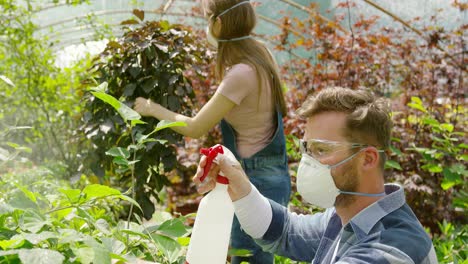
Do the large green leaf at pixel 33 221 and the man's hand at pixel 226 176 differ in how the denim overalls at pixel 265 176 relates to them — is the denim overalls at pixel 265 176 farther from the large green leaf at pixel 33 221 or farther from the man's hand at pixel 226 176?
the large green leaf at pixel 33 221

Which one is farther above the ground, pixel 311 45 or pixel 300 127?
pixel 311 45

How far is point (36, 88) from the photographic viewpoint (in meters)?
5.32

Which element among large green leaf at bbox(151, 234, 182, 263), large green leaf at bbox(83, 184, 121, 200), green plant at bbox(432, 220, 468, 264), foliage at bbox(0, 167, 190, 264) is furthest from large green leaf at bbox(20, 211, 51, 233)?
green plant at bbox(432, 220, 468, 264)

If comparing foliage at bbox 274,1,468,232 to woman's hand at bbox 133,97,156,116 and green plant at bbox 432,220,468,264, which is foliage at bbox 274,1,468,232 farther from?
woman's hand at bbox 133,97,156,116

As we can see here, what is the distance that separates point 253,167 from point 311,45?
2.78 m

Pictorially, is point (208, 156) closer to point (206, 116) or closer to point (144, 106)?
point (206, 116)

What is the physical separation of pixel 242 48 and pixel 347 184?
1192 millimetres

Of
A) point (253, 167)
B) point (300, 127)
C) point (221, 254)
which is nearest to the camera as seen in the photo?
point (221, 254)

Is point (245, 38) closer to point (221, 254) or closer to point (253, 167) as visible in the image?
point (253, 167)

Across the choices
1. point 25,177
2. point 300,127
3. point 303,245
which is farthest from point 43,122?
point 303,245

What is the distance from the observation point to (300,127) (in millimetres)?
4605

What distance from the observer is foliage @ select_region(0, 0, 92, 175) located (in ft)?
17.1

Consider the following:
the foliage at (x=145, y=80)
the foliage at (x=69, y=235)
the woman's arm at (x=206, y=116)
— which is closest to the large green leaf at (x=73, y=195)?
the foliage at (x=69, y=235)

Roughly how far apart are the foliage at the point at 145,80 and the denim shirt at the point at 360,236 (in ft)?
3.94
